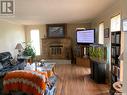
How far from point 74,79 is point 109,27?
85.7 inches

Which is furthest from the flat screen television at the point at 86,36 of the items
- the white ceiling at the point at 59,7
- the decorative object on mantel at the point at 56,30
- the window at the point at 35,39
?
the window at the point at 35,39

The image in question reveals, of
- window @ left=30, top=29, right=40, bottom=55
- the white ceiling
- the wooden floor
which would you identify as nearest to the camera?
the white ceiling

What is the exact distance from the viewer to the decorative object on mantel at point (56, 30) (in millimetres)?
9195

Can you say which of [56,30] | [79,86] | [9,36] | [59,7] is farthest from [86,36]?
[9,36]

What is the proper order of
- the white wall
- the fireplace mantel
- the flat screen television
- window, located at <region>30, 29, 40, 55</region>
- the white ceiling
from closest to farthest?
1. the white ceiling
2. the white wall
3. the flat screen television
4. the fireplace mantel
5. window, located at <region>30, 29, 40, 55</region>

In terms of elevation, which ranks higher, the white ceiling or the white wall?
the white ceiling

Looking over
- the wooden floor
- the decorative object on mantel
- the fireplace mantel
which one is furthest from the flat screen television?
the wooden floor

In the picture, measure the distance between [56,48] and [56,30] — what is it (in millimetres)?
1080

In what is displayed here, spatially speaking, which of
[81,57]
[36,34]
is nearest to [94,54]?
[81,57]

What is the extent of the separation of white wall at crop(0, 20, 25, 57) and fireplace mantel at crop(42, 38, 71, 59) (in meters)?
1.53

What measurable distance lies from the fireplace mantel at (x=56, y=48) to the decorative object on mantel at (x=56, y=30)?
0.80 feet

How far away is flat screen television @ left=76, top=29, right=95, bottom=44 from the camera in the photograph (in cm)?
722

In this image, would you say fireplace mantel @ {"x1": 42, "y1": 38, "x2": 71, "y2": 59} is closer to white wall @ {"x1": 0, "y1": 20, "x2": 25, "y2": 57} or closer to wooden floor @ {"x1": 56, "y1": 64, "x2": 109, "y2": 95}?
white wall @ {"x1": 0, "y1": 20, "x2": 25, "y2": 57}

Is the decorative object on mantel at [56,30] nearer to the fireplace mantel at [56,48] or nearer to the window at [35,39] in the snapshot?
the fireplace mantel at [56,48]
